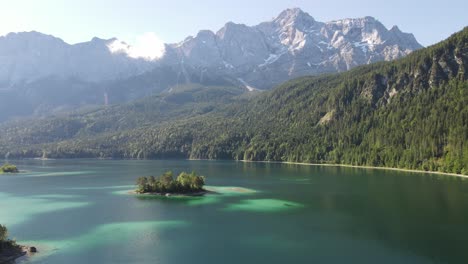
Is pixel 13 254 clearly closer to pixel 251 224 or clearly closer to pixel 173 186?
pixel 251 224

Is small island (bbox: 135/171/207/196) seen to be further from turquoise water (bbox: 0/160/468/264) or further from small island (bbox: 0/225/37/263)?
small island (bbox: 0/225/37/263)

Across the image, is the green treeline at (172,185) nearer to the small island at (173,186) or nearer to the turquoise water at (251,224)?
the small island at (173,186)

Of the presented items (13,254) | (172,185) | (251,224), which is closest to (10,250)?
(13,254)

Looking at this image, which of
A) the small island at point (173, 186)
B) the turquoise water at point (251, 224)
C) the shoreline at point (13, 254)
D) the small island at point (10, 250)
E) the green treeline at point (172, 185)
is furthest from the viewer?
the green treeline at point (172, 185)

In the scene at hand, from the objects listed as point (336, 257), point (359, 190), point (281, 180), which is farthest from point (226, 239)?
point (281, 180)

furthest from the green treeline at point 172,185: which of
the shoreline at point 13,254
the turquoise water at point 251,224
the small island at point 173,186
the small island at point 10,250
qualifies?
the small island at point 10,250

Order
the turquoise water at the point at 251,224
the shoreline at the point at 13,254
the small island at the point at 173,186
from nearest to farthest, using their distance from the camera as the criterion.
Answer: the shoreline at the point at 13,254 < the turquoise water at the point at 251,224 < the small island at the point at 173,186

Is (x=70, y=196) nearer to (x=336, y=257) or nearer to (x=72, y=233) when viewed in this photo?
(x=72, y=233)
